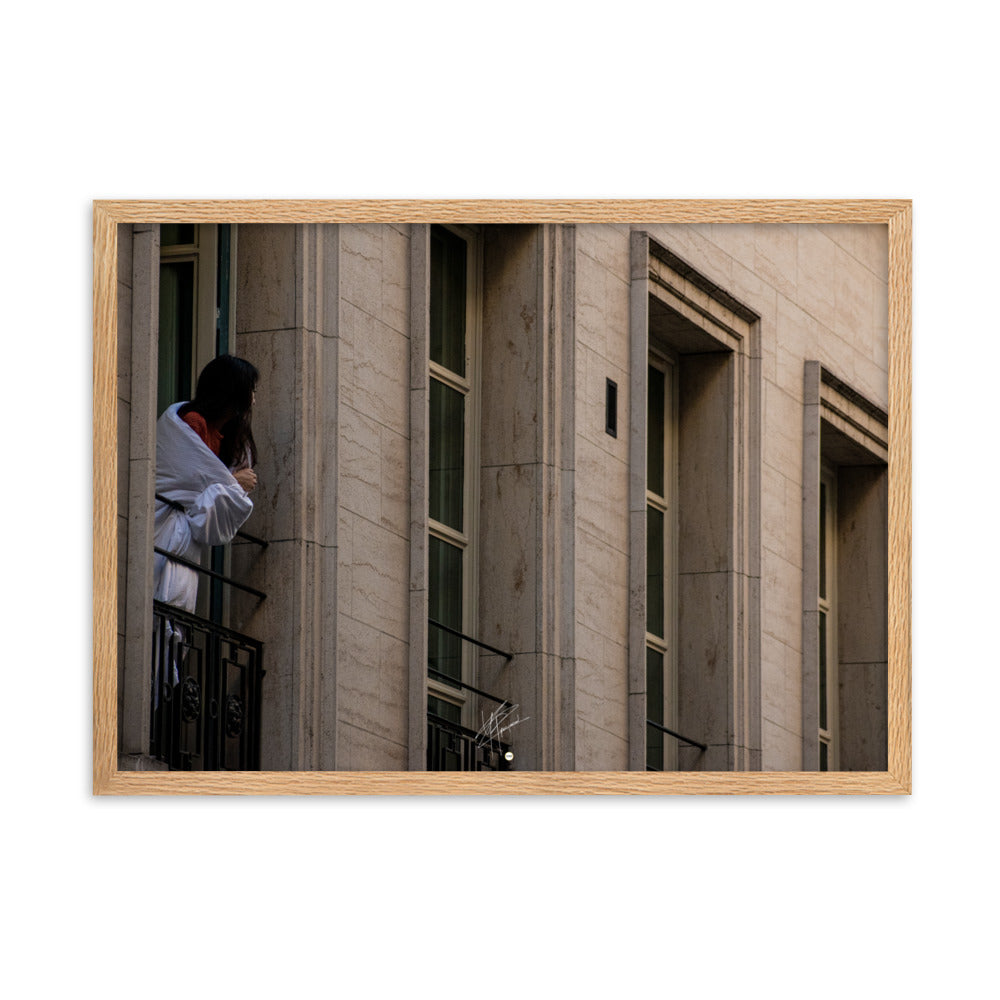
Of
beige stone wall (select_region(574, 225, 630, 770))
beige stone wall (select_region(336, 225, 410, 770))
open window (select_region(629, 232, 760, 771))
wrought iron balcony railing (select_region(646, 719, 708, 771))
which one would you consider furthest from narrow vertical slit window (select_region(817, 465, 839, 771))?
beige stone wall (select_region(336, 225, 410, 770))

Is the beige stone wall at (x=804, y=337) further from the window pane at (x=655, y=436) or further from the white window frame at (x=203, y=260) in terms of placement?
the white window frame at (x=203, y=260)

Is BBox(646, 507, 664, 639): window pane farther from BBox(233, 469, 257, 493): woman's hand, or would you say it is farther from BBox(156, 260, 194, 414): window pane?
BBox(156, 260, 194, 414): window pane

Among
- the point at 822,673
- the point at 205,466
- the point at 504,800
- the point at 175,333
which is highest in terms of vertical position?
the point at 175,333

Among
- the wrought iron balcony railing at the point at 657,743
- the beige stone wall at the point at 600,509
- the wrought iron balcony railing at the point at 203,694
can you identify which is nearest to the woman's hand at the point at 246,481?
the wrought iron balcony railing at the point at 203,694

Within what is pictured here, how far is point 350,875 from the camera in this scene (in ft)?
16.2

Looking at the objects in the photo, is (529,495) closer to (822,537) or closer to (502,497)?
(502,497)

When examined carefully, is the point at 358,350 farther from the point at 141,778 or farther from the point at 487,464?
the point at 141,778

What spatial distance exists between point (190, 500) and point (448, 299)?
0.67 meters

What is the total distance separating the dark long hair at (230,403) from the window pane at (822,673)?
117 centimetres

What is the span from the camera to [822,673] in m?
5.03

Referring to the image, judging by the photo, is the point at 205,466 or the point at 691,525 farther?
the point at 691,525

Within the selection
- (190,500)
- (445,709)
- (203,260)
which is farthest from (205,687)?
(203,260)

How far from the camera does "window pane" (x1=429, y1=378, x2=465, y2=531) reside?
197 inches
